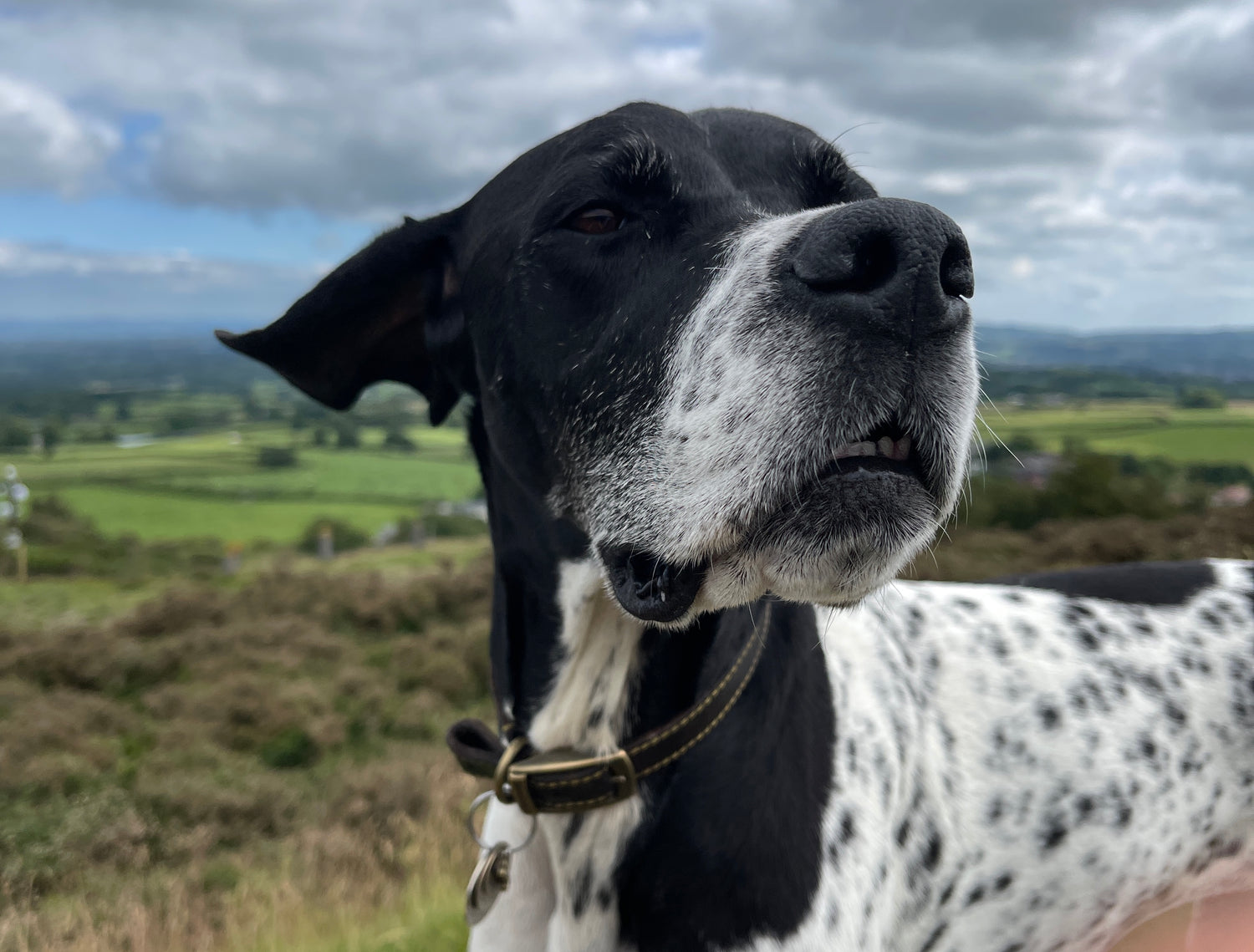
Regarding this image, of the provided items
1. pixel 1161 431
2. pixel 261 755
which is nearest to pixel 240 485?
pixel 261 755

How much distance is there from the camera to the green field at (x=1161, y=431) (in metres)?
17.6

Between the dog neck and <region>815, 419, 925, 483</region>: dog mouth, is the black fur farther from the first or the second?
<region>815, 419, 925, 483</region>: dog mouth

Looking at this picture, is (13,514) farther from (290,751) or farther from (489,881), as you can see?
(489,881)

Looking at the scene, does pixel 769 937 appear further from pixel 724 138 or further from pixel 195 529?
pixel 195 529

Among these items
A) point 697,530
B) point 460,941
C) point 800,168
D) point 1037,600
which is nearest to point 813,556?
point 697,530

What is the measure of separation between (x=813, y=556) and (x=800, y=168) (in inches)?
55.7

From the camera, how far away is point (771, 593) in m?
1.90

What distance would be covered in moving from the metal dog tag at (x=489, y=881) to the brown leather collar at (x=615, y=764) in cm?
19

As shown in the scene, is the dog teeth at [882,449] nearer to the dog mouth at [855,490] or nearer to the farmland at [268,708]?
the dog mouth at [855,490]

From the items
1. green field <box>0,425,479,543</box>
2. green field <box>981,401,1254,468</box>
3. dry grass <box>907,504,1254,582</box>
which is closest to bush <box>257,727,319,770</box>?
dry grass <box>907,504,1254,582</box>

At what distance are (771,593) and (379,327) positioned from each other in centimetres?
182

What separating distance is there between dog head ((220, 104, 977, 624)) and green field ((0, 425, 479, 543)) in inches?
888

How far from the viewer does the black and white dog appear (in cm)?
172

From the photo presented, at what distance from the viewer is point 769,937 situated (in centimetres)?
216
